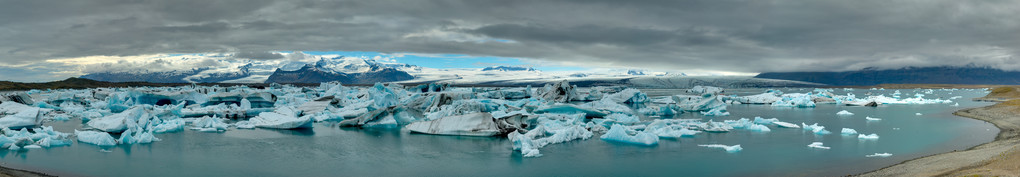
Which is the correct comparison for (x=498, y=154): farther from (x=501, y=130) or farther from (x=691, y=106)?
(x=691, y=106)

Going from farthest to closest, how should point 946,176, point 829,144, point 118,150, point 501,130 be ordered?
point 501,130 → point 829,144 → point 118,150 → point 946,176

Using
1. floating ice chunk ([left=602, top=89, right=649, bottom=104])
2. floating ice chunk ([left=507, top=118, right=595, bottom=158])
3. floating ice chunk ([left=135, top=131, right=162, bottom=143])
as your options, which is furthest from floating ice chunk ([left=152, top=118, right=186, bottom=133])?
floating ice chunk ([left=602, top=89, right=649, bottom=104])

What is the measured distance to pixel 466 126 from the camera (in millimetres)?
12344

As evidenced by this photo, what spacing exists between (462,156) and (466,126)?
10.3 ft

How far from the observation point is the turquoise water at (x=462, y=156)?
773 cm

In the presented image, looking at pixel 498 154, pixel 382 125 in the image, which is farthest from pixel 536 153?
pixel 382 125

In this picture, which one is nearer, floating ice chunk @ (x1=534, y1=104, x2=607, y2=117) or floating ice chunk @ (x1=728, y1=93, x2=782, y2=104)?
Result: floating ice chunk @ (x1=534, y1=104, x2=607, y2=117)

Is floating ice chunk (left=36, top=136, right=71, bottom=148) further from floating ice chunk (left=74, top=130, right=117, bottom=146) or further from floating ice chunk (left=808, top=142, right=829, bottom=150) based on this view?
floating ice chunk (left=808, top=142, right=829, bottom=150)

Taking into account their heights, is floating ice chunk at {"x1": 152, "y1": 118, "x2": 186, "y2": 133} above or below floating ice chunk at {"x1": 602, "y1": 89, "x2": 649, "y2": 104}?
below

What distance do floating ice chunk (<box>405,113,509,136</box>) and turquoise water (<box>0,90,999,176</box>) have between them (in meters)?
0.29

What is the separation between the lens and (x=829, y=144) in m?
10.5

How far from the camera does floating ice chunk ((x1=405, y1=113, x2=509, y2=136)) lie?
12078 mm

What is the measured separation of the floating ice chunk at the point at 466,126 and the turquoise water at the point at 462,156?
0.29 m

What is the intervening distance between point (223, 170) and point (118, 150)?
316 centimetres
